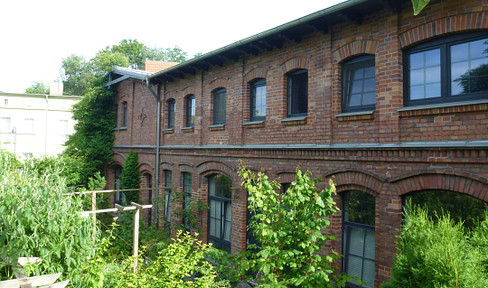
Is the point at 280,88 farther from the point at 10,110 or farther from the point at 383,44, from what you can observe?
the point at 10,110

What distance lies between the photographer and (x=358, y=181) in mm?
7180

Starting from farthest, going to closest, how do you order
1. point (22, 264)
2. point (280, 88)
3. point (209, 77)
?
point (209, 77)
point (280, 88)
point (22, 264)

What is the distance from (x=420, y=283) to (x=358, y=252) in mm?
3021

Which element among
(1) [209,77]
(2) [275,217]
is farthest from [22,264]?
(1) [209,77]

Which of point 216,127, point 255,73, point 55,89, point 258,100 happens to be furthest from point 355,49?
point 55,89

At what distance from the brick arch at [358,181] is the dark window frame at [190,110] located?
6.69m

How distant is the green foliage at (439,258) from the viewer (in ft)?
12.9

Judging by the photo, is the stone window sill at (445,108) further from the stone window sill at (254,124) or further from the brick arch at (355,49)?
the stone window sill at (254,124)

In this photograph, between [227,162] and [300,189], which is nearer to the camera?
[300,189]

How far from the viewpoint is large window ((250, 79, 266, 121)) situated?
395 inches

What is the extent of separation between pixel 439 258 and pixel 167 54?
50953mm

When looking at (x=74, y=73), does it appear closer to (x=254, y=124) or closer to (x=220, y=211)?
(x=220, y=211)

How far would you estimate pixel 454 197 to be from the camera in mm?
5977

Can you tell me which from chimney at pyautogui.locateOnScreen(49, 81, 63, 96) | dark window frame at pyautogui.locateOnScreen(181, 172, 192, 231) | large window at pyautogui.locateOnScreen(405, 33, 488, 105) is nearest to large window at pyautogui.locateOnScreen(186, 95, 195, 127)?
dark window frame at pyautogui.locateOnScreen(181, 172, 192, 231)
